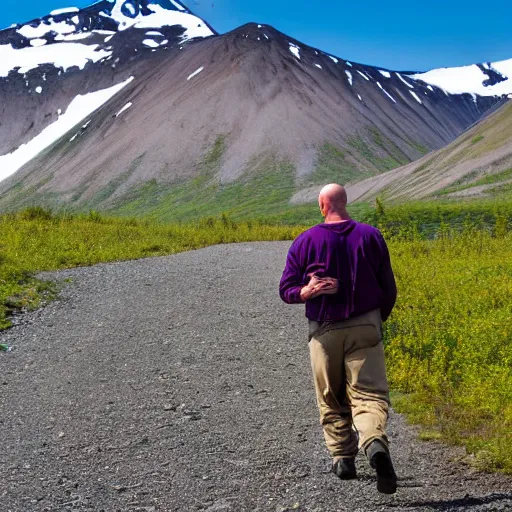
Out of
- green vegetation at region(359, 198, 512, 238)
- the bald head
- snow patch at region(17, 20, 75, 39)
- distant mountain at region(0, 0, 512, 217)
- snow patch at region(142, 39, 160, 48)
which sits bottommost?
green vegetation at region(359, 198, 512, 238)

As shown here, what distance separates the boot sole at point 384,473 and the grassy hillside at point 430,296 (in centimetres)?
130

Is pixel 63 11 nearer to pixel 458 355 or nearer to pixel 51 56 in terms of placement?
pixel 51 56

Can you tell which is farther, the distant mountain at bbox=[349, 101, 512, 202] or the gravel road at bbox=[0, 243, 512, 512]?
the distant mountain at bbox=[349, 101, 512, 202]

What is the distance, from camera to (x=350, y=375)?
548 cm

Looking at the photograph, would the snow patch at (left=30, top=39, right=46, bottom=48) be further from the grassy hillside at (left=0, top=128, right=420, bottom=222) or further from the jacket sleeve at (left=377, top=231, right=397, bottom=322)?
the jacket sleeve at (left=377, top=231, right=397, bottom=322)

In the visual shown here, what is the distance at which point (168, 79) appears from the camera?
10556 cm

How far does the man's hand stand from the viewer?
537cm

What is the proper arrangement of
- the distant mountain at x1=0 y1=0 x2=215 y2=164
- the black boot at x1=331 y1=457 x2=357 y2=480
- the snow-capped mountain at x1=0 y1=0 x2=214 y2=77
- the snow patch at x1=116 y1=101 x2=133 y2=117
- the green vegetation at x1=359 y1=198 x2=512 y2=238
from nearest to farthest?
the black boot at x1=331 y1=457 x2=357 y2=480, the green vegetation at x1=359 y1=198 x2=512 y2=238, the snow patch at x1=116 y1=101 x2=133 y2=117, the distant mountain at x1=0 y1=0 x2=215 y2=164, the snow-capped mountain at x1=0 y1=0 x2=214 y2=77

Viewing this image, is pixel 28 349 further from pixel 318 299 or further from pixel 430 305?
pixel 318 299

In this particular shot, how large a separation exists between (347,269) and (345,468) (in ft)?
5.02

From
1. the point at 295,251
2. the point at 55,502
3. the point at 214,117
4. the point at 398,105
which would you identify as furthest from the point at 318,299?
the point at 398,105

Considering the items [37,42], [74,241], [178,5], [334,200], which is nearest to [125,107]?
[37,42]

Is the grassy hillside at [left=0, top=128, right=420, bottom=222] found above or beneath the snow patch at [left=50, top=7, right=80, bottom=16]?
beneath

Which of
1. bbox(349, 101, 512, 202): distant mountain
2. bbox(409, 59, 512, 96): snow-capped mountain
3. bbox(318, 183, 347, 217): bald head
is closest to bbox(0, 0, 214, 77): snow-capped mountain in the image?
bbox(409, 59, 512, 96): snow-capped mountain
